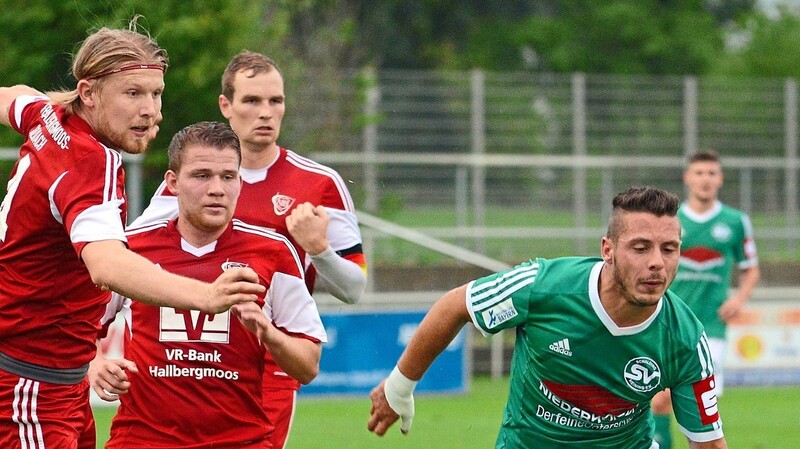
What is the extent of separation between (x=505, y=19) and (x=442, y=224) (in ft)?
87.2

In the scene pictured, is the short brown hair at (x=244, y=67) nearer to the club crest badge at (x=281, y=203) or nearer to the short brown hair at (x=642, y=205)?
the club crest badge at (x=281, y=203)

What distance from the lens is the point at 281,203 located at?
241 inches

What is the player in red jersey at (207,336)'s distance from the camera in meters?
4.93

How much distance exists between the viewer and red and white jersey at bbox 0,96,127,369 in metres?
4.33

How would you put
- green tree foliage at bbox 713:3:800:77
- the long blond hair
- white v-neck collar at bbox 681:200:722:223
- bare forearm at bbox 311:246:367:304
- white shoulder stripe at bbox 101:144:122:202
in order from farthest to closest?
green tree foliage at bbox 713:3:800:77 → white v-neck collar at bbox 681:200:722:223 → bare forearm at bbox 311:246:367:304 → the long blond hair → white shoulder stripe at bbox 101:144:122:202

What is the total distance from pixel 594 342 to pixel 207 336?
59.2 inches

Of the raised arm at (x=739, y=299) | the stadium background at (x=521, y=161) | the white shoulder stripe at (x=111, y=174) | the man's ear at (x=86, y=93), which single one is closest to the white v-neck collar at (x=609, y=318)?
the white shoulder stripe at (x=111, y=174)

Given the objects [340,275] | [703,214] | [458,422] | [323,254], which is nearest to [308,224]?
[323,254]

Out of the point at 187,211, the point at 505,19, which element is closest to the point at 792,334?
the point at 187,211

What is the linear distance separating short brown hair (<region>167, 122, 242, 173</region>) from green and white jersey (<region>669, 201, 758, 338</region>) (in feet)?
21.2

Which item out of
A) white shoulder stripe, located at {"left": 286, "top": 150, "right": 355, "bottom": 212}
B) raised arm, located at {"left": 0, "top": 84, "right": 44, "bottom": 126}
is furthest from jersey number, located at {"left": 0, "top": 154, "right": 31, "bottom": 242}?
white shoulder stripe, located at {"left": 286, "top": 150, "right": 355, "bottom": 212}

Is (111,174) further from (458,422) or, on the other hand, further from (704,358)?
(458,422)

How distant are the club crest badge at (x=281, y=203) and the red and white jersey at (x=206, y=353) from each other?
98cm

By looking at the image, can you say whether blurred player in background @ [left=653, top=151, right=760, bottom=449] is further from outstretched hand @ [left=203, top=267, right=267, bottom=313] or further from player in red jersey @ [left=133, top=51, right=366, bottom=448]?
outstretched hand @ [left=203, top=267, right=267, bottom=313]
